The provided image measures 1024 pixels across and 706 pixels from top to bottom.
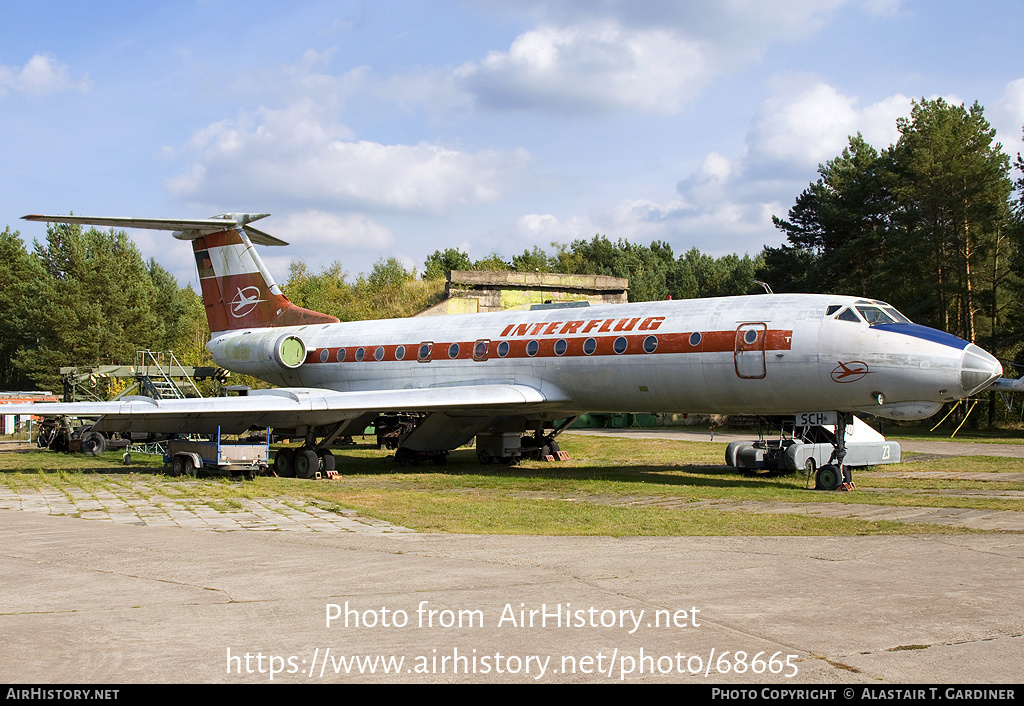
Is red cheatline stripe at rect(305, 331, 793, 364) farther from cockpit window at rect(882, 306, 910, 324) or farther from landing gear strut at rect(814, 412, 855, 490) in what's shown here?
landing gear strut at rect(814, 412, 855, 490)

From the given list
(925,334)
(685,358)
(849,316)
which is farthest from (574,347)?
(925,334)

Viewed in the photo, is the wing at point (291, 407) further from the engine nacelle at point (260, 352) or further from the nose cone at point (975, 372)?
the nose cone at point (975, 372)

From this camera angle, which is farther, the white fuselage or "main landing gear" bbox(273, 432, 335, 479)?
"main landing gear" bbox(273, 432, 335, 479)

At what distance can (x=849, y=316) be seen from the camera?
15.4 meters

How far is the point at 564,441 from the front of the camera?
31.1 m

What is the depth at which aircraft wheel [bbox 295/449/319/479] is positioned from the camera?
18.7m

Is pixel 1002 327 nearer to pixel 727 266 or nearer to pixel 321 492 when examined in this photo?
pixel 321 492

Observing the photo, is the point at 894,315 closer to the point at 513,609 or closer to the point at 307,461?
the point at 513,609

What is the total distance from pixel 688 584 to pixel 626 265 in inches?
3288

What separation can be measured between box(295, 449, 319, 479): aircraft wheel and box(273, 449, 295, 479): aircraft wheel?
0.39 feet

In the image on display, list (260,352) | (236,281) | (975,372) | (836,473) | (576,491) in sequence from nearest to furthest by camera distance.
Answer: (975,372) → (836,473) → (576,491) → (260,352) → (236,281)

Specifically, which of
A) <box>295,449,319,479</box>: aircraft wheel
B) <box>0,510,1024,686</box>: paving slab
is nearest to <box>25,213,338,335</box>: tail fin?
<box>295,449,319,479</box>: aircraft wheel

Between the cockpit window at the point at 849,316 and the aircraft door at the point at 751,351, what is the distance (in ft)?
4.25

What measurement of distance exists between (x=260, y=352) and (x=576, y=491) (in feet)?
36.8
